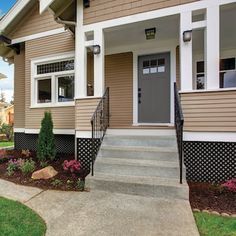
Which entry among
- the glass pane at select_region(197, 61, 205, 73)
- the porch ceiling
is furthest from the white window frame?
the glass pane at select_region(197, 61, 205, 73)

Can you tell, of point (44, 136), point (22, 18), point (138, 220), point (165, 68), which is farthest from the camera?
point (22, 18)

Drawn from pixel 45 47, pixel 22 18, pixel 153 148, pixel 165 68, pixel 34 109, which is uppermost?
pixel 22 18

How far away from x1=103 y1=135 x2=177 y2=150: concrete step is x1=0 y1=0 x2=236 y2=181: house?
32 cm

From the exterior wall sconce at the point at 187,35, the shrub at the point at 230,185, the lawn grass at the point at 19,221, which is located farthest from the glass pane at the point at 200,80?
the lawn grass at the point at 19,221

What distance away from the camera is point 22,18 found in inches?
323

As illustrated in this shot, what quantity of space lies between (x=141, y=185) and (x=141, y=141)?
4.11 feet

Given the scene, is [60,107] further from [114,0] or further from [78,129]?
[114,0]

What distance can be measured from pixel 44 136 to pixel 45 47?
3322 millimetres

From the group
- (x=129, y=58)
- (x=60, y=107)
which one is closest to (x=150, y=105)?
(x=129, y=58)

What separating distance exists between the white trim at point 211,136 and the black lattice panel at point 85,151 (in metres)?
2.11

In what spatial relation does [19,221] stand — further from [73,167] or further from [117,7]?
[117,7]

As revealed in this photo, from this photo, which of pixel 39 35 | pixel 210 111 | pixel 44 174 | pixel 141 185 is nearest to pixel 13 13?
pixel 39 35

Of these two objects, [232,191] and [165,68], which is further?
[165,68]

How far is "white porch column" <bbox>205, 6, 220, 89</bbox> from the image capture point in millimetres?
4621
